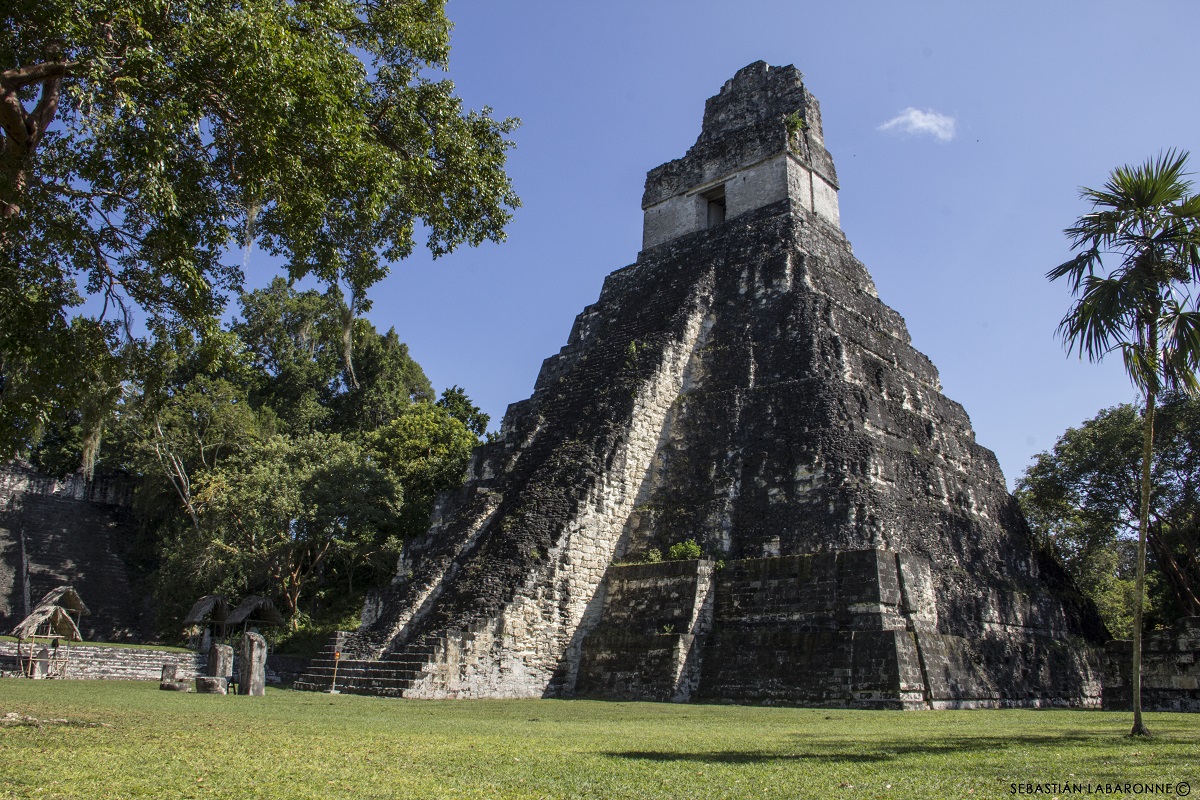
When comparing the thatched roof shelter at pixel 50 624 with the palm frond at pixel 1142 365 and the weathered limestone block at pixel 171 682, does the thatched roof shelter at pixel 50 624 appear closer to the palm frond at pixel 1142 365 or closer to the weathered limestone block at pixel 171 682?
the weathered limestone block at pixel 171 682

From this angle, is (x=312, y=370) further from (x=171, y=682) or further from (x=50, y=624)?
(x=171, y=682)

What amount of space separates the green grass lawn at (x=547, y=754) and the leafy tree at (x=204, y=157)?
3571mm

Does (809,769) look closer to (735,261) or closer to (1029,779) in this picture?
(1029,779)

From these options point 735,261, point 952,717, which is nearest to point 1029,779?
point 952,717

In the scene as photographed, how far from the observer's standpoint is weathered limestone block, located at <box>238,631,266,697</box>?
38.9 feet

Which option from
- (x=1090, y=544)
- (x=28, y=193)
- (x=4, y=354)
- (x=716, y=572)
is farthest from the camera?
(x=1090, y=544)

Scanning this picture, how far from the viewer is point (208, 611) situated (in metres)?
23.6

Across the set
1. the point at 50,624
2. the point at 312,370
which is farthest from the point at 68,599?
the point at 312,370

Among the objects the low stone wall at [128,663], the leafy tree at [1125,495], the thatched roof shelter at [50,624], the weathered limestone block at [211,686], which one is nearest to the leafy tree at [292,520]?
the thatched roof shelter at [50,624]

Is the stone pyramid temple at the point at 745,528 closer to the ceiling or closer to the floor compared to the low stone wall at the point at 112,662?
closer to the ceiling

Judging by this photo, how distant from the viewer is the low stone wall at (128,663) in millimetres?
17266

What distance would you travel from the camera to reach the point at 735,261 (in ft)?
62.3

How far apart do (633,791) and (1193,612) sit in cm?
1954

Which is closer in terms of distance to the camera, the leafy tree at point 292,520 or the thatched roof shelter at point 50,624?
the thatched roof shelter at point 50,624
